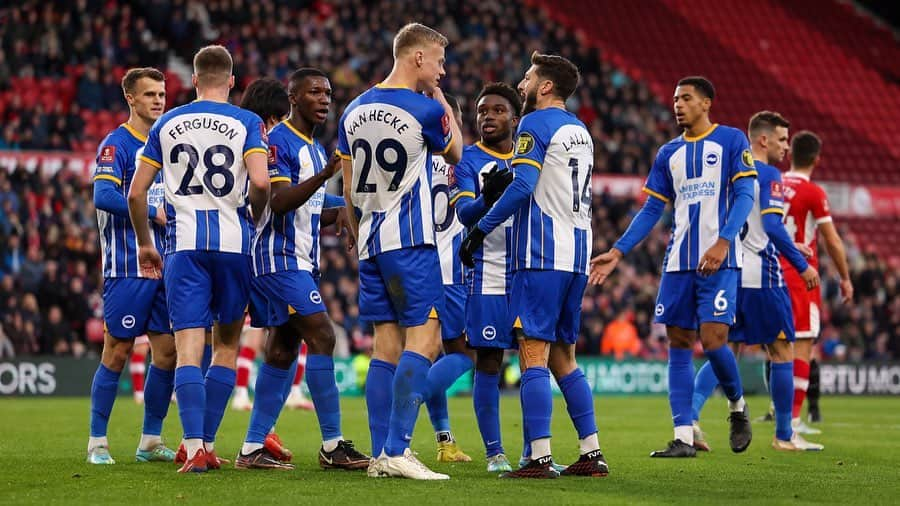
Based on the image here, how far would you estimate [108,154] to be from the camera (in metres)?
8.23

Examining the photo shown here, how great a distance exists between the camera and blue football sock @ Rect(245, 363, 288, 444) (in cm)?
782

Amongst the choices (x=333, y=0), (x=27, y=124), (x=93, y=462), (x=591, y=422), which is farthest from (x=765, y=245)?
(x=333, y=0)

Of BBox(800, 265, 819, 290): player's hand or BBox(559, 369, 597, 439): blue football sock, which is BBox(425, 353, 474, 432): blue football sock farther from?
BBox(800, 265, 819, 290): player's hand

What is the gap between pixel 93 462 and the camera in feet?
26.7

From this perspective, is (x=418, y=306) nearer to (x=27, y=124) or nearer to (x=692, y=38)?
(x=27, y=124)

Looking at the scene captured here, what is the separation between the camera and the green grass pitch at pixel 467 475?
629 centimetres

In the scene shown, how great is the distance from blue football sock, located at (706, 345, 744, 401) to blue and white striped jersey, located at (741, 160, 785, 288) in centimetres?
136

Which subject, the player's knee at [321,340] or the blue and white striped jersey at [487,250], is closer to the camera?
the player's knee at [321,340]

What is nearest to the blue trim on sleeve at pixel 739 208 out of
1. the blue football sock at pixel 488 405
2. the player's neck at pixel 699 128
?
the player's neck at pixel 699 128

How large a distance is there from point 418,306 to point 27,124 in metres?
16.0

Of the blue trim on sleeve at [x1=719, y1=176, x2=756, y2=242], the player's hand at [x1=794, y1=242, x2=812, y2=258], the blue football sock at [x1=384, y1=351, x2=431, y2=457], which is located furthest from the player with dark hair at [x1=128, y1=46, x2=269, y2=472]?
the player's hand at [x1=794, y1=242, x2=812, y2=258]

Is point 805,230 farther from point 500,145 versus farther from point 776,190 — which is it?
point 500,145

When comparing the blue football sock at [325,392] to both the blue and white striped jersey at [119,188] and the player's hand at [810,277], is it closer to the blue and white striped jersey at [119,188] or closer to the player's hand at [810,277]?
the blue and white striped jersey at [119,188]

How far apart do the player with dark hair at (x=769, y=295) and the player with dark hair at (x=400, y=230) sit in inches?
139
